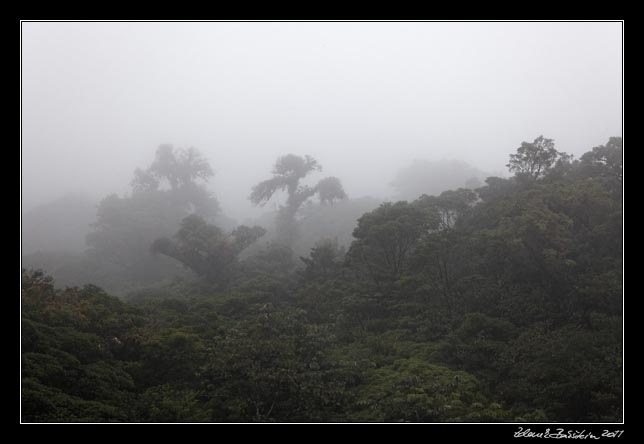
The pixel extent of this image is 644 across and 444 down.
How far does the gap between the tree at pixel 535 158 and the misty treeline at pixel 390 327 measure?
9 cm

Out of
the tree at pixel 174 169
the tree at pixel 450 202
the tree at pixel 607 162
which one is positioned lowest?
the tree at pixel 450 202

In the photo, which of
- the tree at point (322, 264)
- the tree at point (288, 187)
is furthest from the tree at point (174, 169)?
the tree at point (322, 264)

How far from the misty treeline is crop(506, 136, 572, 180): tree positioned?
91 millimetres

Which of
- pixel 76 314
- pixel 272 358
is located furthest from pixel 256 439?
pixel 76 314

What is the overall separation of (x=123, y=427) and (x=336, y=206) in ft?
168

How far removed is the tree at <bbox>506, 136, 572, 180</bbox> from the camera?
25.9 meters

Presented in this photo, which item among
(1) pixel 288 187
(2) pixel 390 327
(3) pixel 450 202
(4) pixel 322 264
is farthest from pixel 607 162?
(1) pixel 288 187

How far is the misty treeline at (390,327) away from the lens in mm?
10742

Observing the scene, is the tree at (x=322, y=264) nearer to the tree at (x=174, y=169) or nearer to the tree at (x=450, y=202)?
the tree at (x=450, y=202)

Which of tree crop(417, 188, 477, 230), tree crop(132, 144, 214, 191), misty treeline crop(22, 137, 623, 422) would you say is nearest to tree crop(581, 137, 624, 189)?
misty treeline crop(22, 137, 623, 422)

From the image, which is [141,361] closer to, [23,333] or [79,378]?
[79,378]

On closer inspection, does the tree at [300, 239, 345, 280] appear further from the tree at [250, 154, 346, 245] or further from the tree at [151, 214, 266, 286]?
the tree at [250, 154, 346, 245]

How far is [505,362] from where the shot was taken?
13.4 meters

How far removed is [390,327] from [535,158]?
14.9 metres
